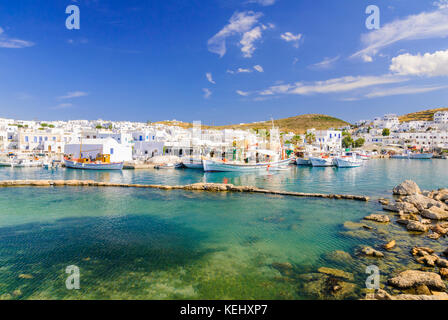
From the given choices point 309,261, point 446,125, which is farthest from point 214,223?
point 446,125

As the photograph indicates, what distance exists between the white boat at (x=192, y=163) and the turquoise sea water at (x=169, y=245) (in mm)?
22640

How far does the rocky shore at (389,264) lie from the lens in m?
6.20

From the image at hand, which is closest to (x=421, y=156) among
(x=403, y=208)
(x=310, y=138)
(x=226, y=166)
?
(x=310, y=138)

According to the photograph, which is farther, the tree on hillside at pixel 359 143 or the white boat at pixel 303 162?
the tree on hillside at pixel 359 143

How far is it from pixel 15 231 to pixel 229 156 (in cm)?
3539

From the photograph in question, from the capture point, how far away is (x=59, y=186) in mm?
22250

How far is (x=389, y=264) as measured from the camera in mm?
7672

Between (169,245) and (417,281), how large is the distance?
7.99m

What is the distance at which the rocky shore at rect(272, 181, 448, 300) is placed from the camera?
20.3 feet

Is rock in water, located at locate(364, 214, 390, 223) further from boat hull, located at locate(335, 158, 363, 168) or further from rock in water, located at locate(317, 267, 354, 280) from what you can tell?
boat hull, located at locate(335, 158, 363, 168)

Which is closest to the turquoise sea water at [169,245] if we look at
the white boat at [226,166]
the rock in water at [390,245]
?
the rock in water at [390,245]

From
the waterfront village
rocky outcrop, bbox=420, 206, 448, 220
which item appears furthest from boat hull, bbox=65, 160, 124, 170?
rocky outcrop, bbox=420, 206, 448, 220

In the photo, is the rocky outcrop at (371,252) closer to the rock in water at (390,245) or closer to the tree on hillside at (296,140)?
the rock in water at (390,245)
